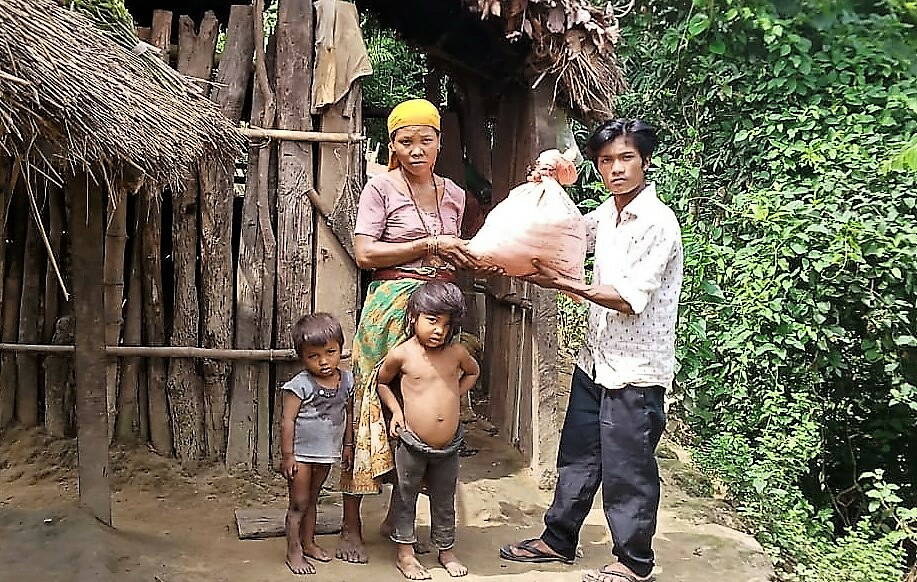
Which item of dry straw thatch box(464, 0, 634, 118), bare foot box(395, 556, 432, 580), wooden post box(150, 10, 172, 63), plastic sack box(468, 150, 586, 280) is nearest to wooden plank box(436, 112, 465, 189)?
dry straw thatch box(464, 0, 634, 118)

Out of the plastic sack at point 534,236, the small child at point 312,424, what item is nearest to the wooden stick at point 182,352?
the small child at point 312,424

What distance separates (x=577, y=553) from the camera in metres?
3.95

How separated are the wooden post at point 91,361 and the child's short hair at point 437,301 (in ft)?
4.84

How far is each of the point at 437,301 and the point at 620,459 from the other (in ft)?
3.19

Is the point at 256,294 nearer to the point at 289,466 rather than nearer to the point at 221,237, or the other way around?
the point at 221,237

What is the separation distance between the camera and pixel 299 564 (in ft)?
11.7

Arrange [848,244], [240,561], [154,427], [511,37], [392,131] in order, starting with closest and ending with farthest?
[392,131] → [240,561] → [511,37] → [154,427] → [848,244]

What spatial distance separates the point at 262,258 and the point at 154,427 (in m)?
1.14

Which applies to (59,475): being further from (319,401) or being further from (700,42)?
(700,42)

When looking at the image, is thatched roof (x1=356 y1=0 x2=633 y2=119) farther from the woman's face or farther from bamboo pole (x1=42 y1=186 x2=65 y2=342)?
bamboo pole (x1=42 y1=186 x2=65 y2=342)

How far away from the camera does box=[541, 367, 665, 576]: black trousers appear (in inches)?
133

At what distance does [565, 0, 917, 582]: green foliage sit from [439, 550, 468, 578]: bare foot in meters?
2.09

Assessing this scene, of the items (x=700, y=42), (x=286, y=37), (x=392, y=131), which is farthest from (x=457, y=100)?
(x=392, y=131)

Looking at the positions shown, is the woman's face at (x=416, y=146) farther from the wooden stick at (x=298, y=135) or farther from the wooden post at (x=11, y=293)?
the wooden post at (x=11, y=293)
